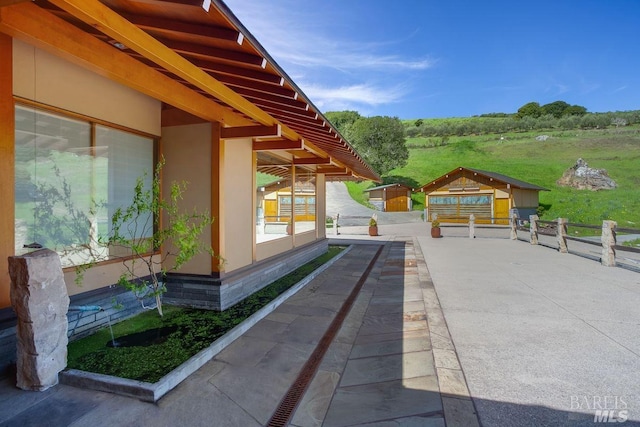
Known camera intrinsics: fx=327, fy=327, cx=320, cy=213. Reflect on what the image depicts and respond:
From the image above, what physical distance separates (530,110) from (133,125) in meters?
90.3

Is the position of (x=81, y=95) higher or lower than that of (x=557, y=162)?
lower

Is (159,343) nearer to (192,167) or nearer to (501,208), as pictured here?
(192,167)

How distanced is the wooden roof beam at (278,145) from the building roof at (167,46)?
150cm

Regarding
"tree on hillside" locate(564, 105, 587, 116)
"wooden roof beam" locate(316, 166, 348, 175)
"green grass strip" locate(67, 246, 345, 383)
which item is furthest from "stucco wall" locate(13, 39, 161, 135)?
"tree on hillside" locate(564, 105, 587, 116)

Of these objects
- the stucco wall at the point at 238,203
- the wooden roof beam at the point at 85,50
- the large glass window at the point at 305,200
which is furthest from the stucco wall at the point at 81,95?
the large glass window at the point at 305,200

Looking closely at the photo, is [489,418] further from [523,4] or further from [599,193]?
[599,193]

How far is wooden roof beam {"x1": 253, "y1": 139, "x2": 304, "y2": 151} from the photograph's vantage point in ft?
19.7

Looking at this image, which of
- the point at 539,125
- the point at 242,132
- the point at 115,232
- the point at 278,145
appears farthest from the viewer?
the point at 539,125

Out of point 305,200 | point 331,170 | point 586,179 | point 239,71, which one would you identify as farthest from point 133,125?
point 586,179

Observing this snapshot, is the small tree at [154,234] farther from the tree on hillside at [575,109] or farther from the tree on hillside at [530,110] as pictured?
the tree on hillside at [575,109]

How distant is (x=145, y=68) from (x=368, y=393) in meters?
3.74

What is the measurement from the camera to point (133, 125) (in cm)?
440

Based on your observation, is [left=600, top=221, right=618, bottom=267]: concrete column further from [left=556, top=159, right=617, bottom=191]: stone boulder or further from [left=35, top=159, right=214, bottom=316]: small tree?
[left=556, top=159, right=617, bottom=191]: stone boulder

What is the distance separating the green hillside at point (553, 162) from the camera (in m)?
27.1
